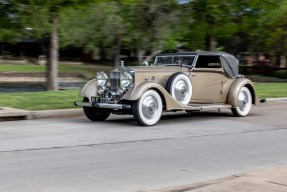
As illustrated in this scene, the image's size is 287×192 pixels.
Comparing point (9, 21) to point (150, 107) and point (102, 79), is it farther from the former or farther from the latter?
point (150, 107)

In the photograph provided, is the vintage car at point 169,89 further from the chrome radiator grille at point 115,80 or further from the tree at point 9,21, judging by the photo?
the tree at point 9,21

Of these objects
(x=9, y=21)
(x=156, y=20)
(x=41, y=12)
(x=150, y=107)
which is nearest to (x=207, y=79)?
(x=150, y=107)

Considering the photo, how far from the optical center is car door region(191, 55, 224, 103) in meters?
12.3

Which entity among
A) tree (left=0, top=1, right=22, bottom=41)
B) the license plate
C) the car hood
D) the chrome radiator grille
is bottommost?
the license plate

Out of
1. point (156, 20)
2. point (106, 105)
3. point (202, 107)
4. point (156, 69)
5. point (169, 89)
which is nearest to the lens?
point (106, 105)

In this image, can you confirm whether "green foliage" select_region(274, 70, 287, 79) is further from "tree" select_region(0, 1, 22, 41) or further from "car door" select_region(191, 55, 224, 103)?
"car door" select_region(191, 55, 224, 103)

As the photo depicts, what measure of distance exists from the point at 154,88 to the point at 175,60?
1.99 meters

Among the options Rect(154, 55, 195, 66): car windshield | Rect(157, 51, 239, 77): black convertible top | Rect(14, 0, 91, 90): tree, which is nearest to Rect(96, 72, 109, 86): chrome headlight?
Rect(154, 55, 195, 66): car windshield

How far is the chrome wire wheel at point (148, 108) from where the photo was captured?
36.0 feet

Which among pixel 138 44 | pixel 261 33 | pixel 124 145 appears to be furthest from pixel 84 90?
pixel 261 33

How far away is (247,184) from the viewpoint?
19.5 ft

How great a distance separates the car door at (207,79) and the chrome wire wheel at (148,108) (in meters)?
1.26

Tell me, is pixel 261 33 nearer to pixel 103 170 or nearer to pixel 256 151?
pixel 256 151

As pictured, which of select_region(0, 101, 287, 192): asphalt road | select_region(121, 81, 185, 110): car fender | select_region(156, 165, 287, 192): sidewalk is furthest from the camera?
select_region(121, 81, 185, 110): car fender
